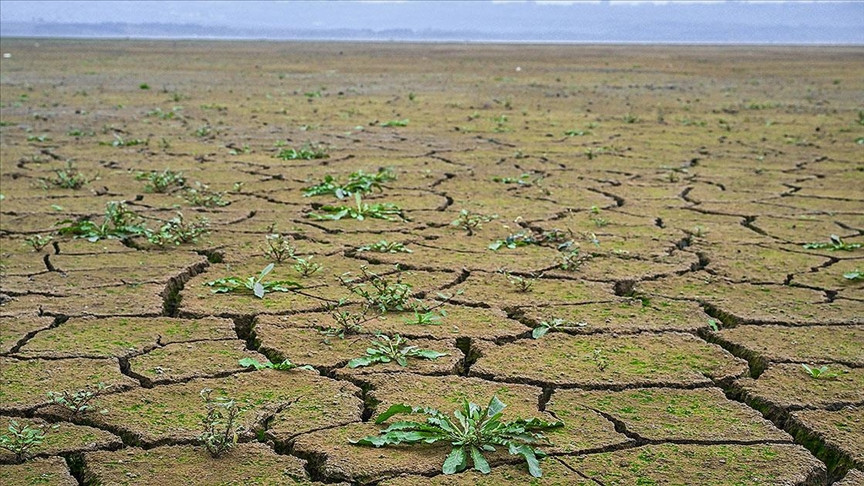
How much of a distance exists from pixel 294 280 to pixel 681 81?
52.1 ft

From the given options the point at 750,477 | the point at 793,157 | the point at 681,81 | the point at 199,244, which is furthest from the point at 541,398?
the point at 681,81

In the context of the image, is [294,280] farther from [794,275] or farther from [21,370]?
[794,275]

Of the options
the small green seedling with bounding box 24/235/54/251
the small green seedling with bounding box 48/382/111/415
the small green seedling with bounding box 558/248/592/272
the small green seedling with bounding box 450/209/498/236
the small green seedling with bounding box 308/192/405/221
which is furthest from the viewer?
the small green seedling with bounding box 308/192/405/221

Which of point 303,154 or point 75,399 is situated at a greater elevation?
point 75,399

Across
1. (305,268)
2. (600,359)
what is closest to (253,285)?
(305,268)

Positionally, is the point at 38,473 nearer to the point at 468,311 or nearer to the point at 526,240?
the point at 468,311

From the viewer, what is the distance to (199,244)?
474 centimetres

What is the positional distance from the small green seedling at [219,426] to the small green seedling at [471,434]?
307 mm

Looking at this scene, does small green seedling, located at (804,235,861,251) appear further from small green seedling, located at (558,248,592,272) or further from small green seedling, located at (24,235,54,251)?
small green seedling, located at (24,235,54,251)

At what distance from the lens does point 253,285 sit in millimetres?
3971

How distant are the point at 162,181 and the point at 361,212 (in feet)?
4.76

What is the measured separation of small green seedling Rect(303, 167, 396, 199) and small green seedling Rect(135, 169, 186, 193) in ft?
2.61

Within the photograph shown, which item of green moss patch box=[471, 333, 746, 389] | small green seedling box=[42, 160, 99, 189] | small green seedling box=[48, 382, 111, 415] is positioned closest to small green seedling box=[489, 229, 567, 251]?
green moss patch box=[471, 333, 746, 389]

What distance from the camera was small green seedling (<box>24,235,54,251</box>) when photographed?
4.61 m
